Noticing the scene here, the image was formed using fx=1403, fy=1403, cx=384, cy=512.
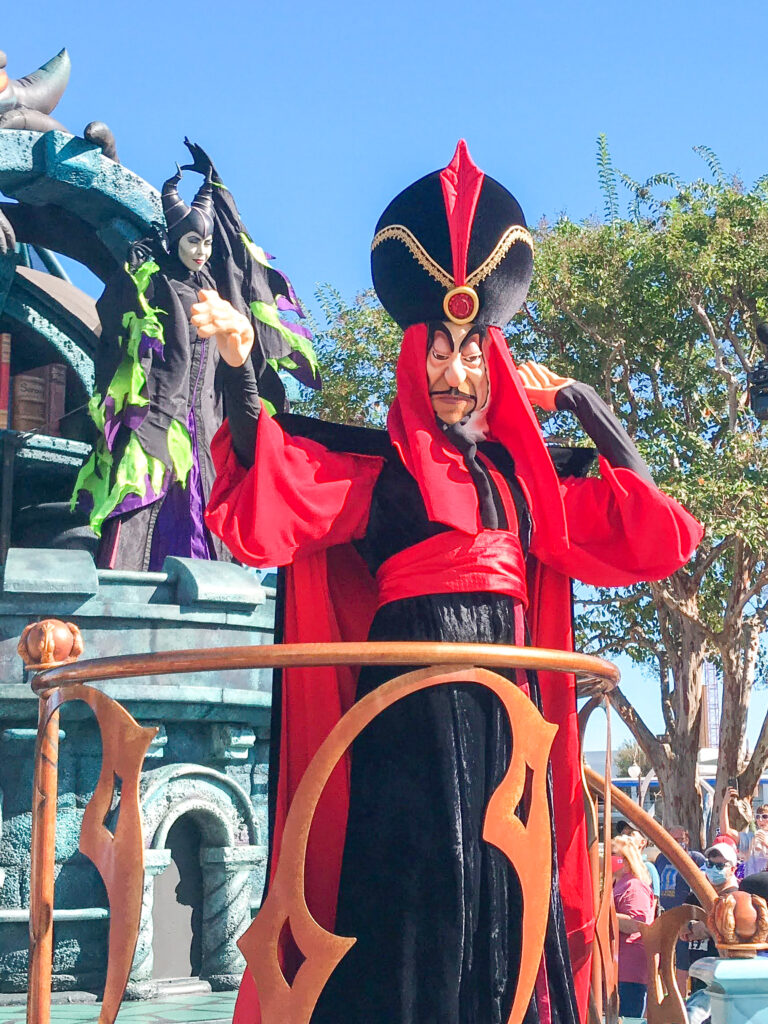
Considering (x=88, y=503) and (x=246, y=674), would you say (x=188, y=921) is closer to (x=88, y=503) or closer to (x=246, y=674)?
(x=246, y=674)

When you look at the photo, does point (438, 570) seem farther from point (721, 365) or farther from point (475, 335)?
point (721, 365)

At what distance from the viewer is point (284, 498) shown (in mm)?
3477

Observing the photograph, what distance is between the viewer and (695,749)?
15.9 meters

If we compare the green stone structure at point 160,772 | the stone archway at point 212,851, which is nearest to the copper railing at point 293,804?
the green stone structure at point 160,772

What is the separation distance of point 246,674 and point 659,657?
421 inches

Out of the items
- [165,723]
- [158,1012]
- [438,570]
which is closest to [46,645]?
[438,570]

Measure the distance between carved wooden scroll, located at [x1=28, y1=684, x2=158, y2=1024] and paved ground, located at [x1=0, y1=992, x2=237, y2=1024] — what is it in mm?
2269

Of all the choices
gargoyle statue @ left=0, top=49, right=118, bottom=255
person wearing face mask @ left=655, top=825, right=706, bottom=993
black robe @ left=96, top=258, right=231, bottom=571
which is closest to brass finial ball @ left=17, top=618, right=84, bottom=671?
person wearing face mask @ left=655, top=825, right=706, bottom=993

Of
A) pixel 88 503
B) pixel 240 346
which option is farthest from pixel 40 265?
pixel 240 346

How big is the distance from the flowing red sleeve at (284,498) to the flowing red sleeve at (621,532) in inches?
19.8

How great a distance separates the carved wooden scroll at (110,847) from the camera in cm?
291

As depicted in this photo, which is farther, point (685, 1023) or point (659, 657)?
point (659, 657)

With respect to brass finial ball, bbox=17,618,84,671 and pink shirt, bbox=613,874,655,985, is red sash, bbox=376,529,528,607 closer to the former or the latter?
brass finial ball, bbox=17,618,84,671

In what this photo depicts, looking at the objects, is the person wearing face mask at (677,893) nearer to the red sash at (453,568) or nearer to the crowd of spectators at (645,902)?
the crowd of spectators at (645,902)
